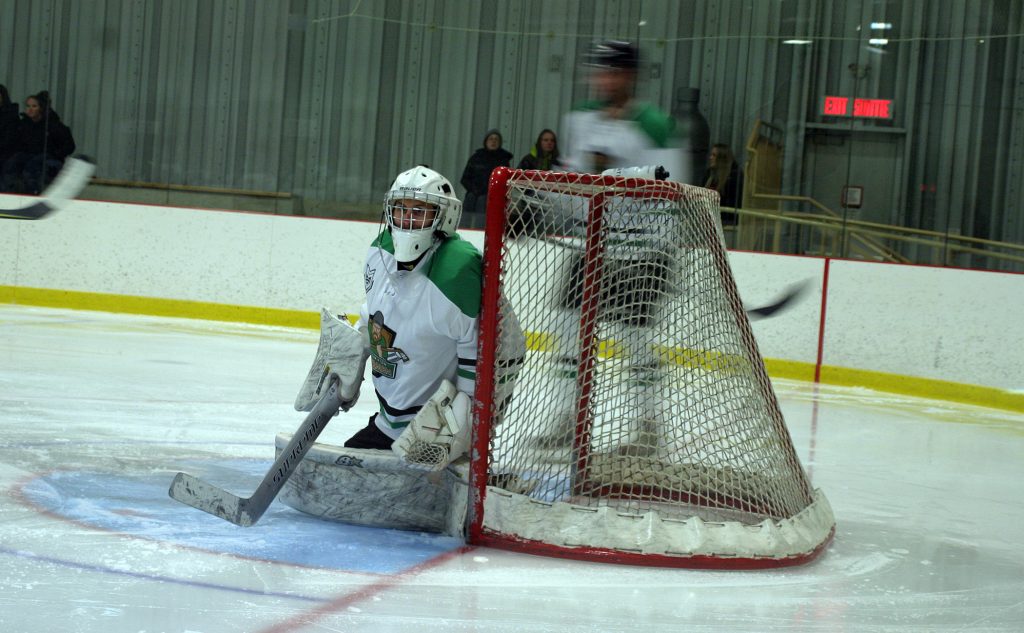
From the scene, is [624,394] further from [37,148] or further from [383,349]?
[37,148]

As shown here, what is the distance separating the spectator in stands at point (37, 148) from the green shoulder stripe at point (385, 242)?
571 centimetres

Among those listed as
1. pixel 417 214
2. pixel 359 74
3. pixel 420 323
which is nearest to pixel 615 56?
pixel 417 214

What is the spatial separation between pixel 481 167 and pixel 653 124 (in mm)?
4412

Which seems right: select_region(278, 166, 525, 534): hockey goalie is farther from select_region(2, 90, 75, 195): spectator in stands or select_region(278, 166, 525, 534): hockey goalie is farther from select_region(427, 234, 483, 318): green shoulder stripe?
select_region(2, 90, 75, 195): spectator in stands

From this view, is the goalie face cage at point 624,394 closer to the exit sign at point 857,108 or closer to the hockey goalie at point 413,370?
the hockey goalie at point 413,370

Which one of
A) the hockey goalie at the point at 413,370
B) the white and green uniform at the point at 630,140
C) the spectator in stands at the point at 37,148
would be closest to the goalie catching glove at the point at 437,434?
the hockey goalie at the point at 413,370

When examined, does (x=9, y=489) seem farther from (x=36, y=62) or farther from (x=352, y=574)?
(x=36, y=62)

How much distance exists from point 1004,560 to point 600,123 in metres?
1.63

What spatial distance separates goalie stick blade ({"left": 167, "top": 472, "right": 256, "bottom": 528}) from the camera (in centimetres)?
256

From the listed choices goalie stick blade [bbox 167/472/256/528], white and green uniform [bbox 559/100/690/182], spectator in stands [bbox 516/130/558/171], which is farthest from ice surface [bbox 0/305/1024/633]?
spectator in stands [bbox 516/130/558/171]

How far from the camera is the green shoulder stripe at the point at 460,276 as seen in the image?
2.65 m

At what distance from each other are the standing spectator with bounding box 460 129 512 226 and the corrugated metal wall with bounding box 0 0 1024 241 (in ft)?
0.36

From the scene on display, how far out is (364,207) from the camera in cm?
777

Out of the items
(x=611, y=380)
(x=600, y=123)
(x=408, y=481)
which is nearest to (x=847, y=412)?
(x=600, y=123)
